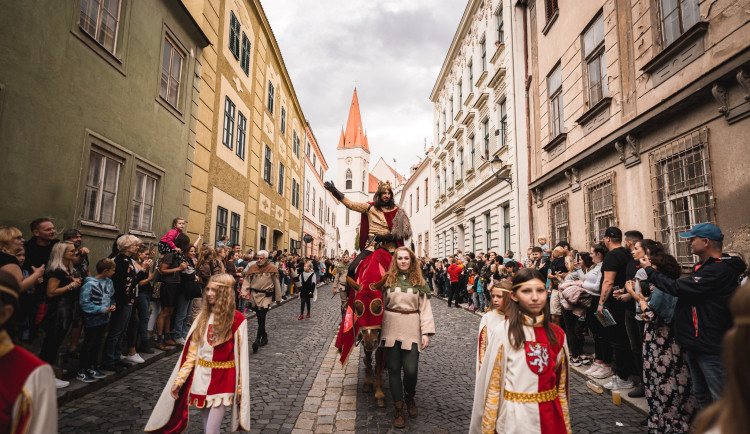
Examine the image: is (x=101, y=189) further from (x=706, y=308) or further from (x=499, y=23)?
(x=499, y=23)

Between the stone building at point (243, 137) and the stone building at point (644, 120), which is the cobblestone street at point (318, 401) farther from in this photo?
the stone building at point (243, 137)

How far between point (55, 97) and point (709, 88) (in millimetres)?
10018

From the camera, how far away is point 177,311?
769 cm

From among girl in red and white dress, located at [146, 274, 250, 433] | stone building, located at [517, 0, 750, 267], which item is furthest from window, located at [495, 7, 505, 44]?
girl in red and white dress, located at [146, 274, 250, 433]

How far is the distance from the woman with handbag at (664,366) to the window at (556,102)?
26.5 feet

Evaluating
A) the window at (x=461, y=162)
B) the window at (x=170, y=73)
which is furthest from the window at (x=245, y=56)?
the window at (x=461, y=162)

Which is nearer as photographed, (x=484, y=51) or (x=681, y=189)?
(x=681, y=189)

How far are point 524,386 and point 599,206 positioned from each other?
8195 mm

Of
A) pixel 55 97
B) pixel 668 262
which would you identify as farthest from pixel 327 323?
pixel 668 262

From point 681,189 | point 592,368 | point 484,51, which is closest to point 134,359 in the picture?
point 592,368

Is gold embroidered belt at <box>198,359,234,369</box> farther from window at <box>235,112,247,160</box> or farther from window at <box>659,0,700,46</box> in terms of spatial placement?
window at <box>235,112,247,160</box>

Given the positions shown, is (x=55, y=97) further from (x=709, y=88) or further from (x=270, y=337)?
(x=709, y=88)

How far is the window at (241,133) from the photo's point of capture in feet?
52.1

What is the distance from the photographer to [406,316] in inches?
173
